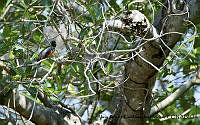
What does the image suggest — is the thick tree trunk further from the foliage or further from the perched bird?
the perched bird

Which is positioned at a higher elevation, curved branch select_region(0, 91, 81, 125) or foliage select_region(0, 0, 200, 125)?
foliage select_region(0, 0, 200, 125)

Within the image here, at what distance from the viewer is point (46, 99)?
1.77 m

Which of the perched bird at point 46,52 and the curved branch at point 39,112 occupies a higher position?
the perched bird at point 46,52

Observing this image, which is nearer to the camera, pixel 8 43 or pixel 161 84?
pixel 8 43

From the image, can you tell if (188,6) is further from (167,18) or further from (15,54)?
(15,54)

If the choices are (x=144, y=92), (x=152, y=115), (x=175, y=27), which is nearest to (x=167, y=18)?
(x=175, y=27)

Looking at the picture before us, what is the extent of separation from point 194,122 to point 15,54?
1.19m

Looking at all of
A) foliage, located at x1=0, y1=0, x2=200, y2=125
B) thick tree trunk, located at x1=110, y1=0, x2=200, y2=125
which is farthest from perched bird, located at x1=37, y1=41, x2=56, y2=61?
thick tree trunk, located at x1=110, y1=0, x2=200, y2=125

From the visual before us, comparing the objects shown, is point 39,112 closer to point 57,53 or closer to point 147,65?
point 57,53

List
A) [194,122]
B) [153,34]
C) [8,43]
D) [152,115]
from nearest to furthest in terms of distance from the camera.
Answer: [194,122] < [153,34] < [8,43] < [152,115]

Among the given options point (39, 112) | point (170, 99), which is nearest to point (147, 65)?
point (170, 99)

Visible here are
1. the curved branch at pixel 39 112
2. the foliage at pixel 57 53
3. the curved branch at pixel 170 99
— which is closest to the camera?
the foliage at pixel 57 53

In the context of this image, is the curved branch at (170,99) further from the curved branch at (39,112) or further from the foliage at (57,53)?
the curved branch at (39,112)

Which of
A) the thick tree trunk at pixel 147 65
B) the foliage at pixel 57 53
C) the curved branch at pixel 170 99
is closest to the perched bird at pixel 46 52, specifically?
the foliage at pixel 57 53
